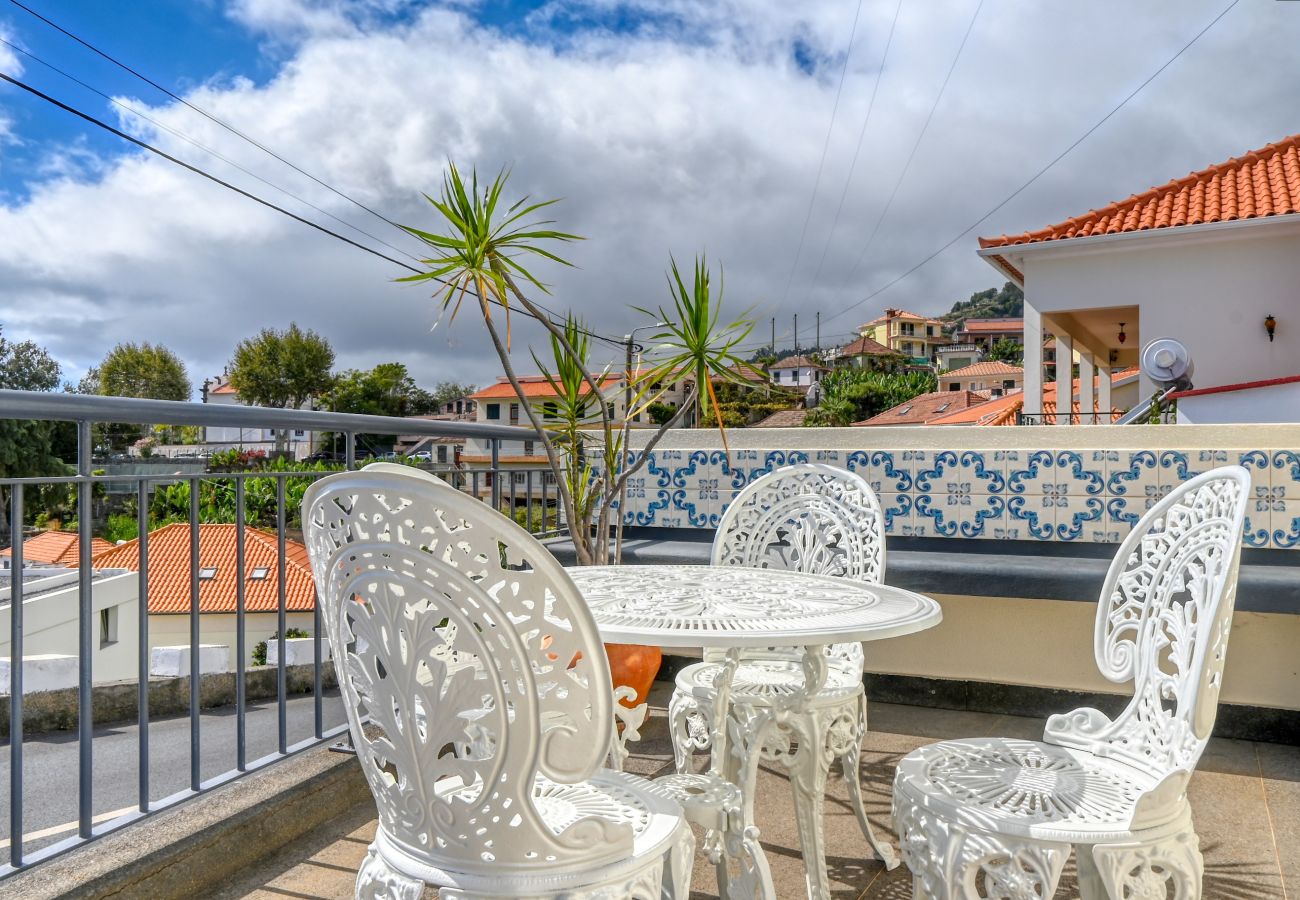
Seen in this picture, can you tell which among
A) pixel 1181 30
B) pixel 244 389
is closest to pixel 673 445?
pixel 1181 30

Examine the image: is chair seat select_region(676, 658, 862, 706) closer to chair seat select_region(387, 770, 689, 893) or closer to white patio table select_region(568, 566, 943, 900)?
white patio table select_region(568, 566, 943, 900)

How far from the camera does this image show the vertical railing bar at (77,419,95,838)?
1.65m

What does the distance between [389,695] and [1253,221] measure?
10.5 m

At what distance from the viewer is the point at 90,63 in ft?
93.7

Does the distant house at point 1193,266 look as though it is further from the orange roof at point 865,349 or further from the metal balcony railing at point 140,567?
the orange roof at point 865,349

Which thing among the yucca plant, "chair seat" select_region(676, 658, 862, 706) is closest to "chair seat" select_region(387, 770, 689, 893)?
"chair seat" select_region(676, 658, 862, 706)

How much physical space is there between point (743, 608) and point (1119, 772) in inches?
28.3

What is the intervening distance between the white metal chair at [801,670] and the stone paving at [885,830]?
0.42 ft

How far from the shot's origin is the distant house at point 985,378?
157 ft

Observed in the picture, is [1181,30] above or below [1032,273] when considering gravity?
above

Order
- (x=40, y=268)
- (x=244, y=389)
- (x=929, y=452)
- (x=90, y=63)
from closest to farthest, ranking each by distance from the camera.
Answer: (x=929, y=452) → (x=90, y=63) → (x=244, y=389) → (x=40, y=268)

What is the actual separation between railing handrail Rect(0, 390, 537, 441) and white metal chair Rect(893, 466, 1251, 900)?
152 centimetres

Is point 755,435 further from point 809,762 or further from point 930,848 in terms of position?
point 930,848

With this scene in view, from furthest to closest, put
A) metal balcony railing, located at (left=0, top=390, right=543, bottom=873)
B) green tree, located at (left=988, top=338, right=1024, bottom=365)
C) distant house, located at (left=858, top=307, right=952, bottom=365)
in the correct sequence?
distant house, located at (left=858, top=307, right=952, bottom=365) → green tree, located at (left=988, top=338, right=1024, bottom=365) → metal balcony railing, located at (left=0, top=390, right=543, bottom=873)
